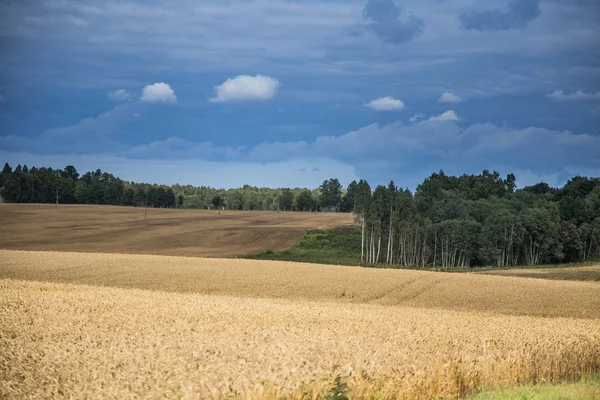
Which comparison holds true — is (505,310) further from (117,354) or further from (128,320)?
(117,354)

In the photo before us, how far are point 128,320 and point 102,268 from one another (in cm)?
3387

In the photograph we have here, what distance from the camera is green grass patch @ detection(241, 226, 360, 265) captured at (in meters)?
87.3

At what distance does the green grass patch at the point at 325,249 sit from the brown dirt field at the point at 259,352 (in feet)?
204

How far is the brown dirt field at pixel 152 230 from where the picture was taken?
91.9 metres

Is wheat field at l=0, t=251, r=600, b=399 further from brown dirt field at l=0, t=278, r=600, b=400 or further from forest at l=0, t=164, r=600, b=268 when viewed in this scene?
forest at l=0, t=164, r=600, b=268

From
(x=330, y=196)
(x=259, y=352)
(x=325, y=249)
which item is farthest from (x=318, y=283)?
(x=330, y=196)

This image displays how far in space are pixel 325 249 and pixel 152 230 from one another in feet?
105

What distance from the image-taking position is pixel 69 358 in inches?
535

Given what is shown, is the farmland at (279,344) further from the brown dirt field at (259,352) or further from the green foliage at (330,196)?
the green foliage at (330,196)

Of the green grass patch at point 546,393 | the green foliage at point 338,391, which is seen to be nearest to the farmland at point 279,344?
the green foliage at point 338,391

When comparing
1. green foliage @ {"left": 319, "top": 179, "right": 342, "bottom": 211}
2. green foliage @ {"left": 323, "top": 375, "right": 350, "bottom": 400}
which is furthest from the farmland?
→ green foliage @ {"left": 319, "top": 179, "right": 342, "bottom": 211}

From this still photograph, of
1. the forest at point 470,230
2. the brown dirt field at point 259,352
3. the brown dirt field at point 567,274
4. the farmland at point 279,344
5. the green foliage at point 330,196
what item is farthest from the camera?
the green foliage at point 330,196

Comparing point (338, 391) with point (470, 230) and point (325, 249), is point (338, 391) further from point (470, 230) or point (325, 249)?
point (470, 230)

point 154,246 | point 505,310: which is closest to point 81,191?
point 154,246
